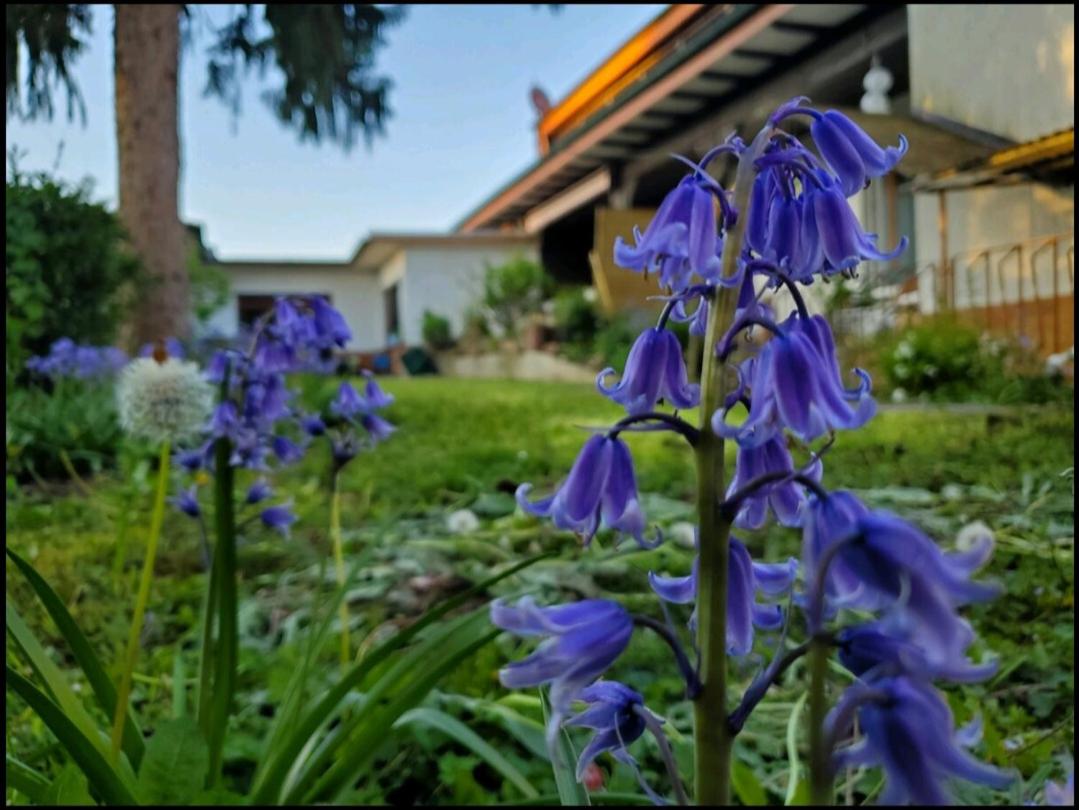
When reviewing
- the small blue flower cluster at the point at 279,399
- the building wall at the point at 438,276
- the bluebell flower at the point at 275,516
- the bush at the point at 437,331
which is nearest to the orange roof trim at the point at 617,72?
the building wall at the point at 438,276

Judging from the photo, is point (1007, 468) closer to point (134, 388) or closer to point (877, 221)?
point (134, 388)

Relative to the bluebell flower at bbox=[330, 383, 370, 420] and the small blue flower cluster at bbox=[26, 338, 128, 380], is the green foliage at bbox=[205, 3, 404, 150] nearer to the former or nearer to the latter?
the small blue flower cluster at bbox=[26, 338, 128, 380]

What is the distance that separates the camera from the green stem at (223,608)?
3.78ft

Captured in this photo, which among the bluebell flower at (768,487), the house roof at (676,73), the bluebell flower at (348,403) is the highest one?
the house roof at (676,73)

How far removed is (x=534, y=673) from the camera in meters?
0.44

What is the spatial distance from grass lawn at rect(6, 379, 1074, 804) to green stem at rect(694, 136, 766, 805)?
36cm

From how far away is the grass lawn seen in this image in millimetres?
1448

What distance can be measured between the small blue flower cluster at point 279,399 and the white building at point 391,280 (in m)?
13.8

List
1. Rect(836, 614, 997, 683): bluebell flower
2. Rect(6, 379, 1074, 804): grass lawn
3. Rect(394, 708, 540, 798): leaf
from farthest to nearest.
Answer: Rect(6, 379, 1074, 804): grass lawn
Rect(394, 708, 540, 798): leaf
Rect(836, 614, 997, 683): bluebell flower

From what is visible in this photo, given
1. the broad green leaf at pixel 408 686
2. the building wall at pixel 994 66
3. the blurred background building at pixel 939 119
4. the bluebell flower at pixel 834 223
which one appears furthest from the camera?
the building wall at pixel 994 66

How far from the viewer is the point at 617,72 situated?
1661 cm

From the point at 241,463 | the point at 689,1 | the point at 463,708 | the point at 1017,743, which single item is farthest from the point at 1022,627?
the point at 689,1

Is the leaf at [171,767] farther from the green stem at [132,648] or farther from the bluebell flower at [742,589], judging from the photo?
the bluebell flower at [742,589]

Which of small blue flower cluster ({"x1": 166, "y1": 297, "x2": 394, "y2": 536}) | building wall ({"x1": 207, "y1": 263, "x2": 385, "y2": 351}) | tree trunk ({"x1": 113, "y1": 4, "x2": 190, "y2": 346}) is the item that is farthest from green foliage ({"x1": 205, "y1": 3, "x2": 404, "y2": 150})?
building wall ({"x1": 207, "y1": 263, "x2": 385, "y2": 351})
